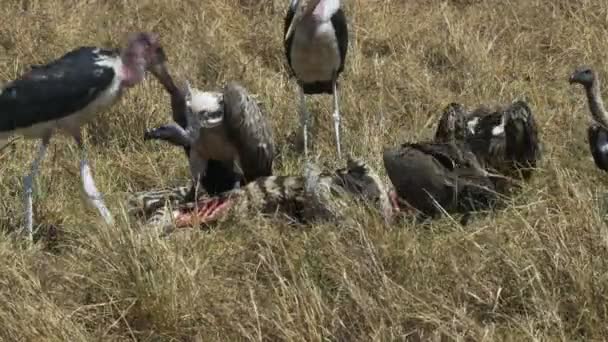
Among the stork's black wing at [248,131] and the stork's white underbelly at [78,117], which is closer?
the stork's white underbelly at [78,117]

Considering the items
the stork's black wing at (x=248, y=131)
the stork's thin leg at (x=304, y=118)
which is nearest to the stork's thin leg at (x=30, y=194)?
the stork's black wing at (x=248, y=131)

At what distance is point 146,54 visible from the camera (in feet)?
16.1

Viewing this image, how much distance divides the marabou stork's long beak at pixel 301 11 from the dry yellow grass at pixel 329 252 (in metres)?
0.42

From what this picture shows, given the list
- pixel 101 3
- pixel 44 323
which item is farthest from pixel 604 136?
pixel 101 3

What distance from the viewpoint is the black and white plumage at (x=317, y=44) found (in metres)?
6.30

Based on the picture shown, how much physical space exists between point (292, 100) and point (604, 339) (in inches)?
145

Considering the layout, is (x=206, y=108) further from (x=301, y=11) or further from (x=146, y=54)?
(x=301, y=11)

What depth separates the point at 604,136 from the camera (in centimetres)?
455

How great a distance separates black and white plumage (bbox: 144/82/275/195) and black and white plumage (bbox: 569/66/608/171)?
5.30 ft

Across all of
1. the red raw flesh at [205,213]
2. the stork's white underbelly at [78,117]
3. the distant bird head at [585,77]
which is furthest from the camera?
the distant bird head at [585,77]

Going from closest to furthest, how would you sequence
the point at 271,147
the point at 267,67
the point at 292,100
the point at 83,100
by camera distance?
the point at 83,100, the point at 271,147, the point at 292,100, the point at 267,67

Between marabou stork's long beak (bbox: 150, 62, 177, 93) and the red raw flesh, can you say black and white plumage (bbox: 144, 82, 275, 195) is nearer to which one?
marabou stork's long beak (bbox: 150, 62, 177, 93)

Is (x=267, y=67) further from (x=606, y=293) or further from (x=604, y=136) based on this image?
(x=606, y=293)

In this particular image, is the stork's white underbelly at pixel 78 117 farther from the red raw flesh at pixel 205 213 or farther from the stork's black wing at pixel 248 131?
the stork's black wing at pixel 248 131
